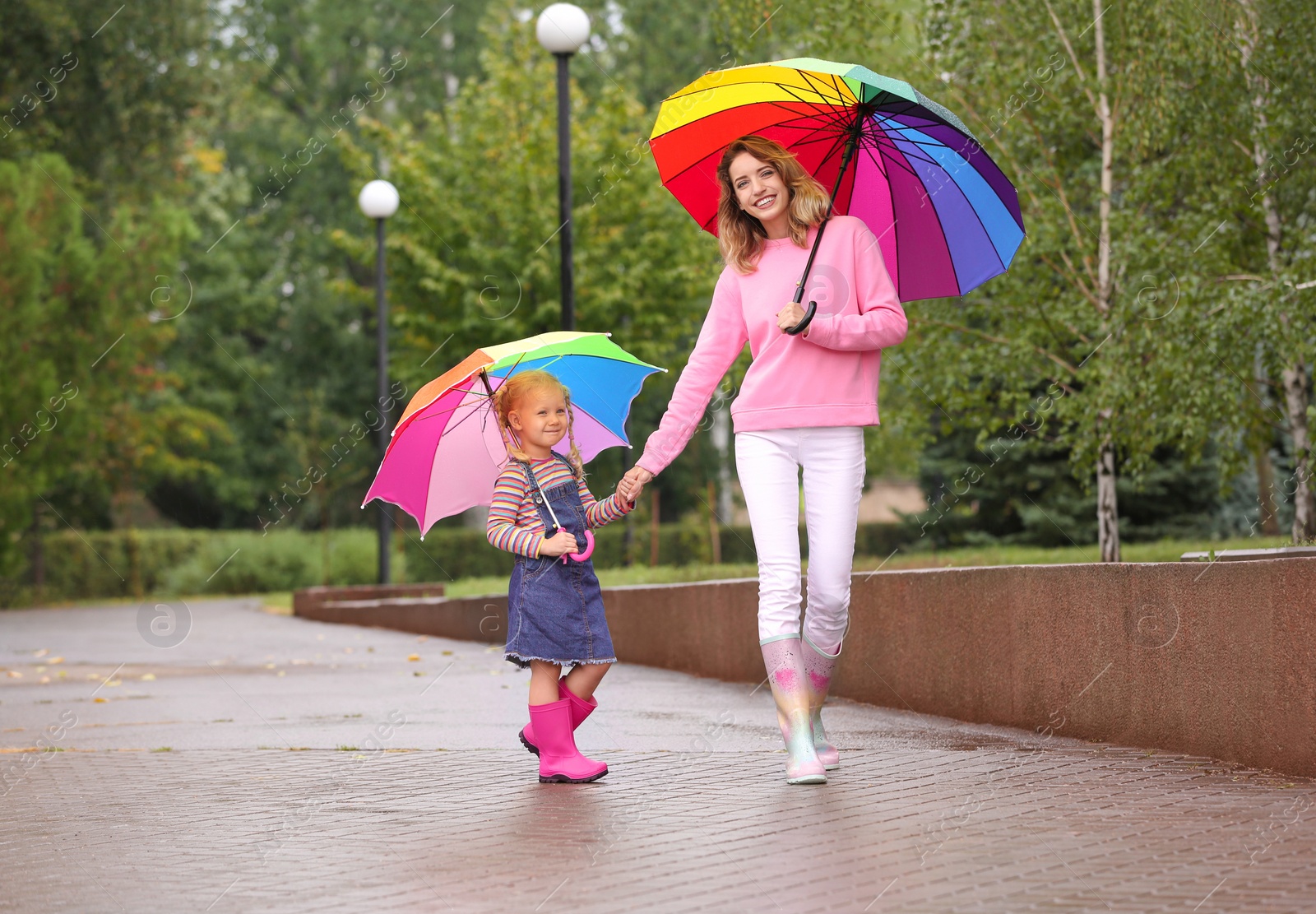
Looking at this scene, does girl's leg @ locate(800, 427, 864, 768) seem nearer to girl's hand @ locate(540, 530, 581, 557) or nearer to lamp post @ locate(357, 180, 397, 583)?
girl's hand @ locate(540, 530, 581, 557)

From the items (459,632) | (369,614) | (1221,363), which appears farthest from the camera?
(369,614)

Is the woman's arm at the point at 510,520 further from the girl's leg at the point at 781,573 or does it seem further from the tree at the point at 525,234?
the tree at the point at 525,234

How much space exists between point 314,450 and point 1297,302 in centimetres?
2550

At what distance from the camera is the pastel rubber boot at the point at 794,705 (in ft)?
16.3

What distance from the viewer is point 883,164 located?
18.1ft

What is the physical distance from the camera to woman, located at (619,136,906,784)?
5.05 m

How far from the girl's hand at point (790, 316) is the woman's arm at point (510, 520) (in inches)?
44.3

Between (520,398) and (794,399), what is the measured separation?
1.01 m

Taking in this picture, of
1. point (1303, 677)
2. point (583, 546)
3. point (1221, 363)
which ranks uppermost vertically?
point (1221, 363)

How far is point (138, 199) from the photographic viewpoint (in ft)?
110

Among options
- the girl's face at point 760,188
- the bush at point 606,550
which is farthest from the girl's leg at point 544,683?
the bush at point 606,550

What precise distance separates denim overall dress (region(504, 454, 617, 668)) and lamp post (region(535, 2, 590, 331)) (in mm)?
6829

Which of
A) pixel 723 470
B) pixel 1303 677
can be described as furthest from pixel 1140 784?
pixel 723 470

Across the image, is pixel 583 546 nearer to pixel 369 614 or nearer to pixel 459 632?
pixel 459 632
